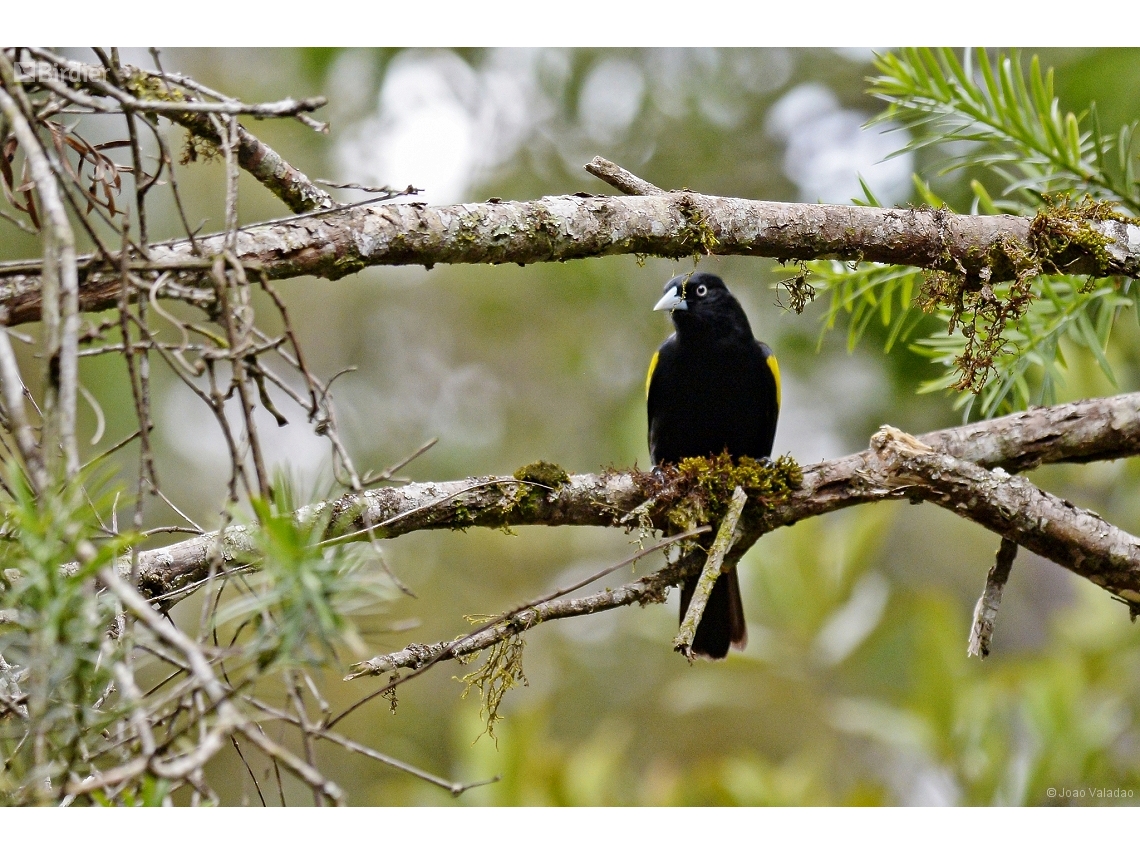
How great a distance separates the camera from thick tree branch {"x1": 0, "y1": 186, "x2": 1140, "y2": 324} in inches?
71.6

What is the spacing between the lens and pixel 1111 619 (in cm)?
574

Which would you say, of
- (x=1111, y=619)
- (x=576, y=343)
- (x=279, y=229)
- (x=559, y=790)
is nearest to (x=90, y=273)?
(x=279, y=229)

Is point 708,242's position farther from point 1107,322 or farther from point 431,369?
point 431,369

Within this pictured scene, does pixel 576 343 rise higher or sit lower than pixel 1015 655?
higher

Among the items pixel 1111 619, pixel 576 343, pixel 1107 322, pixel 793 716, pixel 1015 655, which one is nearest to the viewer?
pixel 1107 322

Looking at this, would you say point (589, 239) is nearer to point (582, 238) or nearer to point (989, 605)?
point (582, 238)

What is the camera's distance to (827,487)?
2865 millimetres

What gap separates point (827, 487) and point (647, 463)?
13.0 ft

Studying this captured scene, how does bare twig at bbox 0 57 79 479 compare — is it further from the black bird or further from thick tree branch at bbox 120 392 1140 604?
the black bird

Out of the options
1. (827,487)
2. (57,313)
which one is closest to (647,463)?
(827,487)

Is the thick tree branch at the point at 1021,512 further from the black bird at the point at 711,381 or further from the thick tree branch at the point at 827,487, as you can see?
the black bird at the point at 711,381

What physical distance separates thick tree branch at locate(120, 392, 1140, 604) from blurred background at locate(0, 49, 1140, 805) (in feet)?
6.36

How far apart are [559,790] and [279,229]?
3.56 metres

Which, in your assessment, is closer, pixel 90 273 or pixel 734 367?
pixel 90 273
